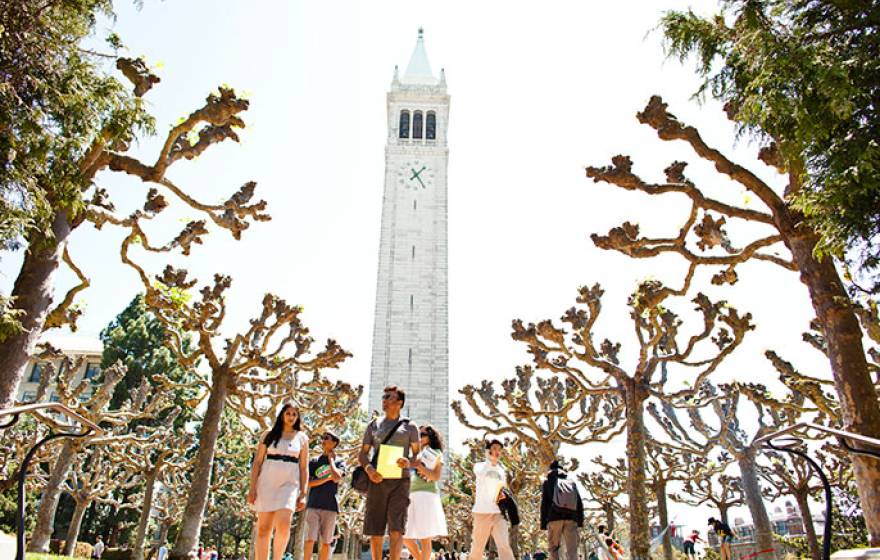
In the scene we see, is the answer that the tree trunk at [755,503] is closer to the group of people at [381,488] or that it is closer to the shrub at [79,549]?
the group of people at [381,488]

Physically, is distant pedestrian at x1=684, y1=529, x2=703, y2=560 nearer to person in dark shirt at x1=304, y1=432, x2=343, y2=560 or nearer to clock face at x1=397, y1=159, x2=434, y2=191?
person in dark shirt at x1=304, y1=432, x2=343, y2=560

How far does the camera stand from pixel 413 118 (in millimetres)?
54406

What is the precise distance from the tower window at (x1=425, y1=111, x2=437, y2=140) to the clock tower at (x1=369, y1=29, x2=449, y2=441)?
0.09 m

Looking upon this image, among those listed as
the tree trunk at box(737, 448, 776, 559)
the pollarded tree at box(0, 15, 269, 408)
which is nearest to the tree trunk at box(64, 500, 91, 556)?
the pollarded tree at box(0, 15, 269, 408)

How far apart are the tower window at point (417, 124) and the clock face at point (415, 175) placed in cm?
385

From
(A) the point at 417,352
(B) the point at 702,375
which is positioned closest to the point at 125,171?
(B) the point at 702,375

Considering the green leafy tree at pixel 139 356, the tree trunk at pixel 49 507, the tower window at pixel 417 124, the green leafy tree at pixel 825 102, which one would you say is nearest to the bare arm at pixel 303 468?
the green leafy tree at pixel 825 102

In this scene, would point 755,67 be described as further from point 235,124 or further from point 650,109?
point 235,124

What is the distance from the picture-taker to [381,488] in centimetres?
580

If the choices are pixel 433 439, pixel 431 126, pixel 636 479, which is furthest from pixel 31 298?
pixel 431 126

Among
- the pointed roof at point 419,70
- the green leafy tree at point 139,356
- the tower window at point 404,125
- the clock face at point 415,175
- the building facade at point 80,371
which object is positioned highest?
the pointed roof at point 419,70

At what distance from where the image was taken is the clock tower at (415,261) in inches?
1663

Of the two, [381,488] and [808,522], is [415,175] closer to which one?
[808,522]

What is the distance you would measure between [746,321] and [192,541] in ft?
37.6
